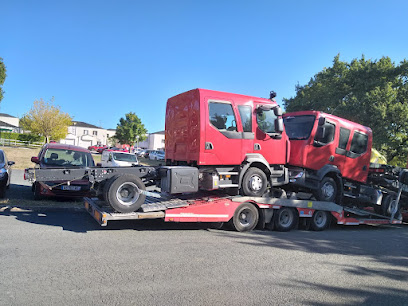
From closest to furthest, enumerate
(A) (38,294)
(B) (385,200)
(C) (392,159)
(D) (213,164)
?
Answer: (A) (38,294) < (D) (213,164) < (B) (385,200) < (C) (392,159)

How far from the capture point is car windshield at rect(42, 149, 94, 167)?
9578mm

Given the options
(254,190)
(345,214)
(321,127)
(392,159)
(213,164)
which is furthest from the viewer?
(392,159)

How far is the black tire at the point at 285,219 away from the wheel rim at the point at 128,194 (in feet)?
11.9

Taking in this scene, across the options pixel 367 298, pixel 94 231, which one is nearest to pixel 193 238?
pixel 94 231

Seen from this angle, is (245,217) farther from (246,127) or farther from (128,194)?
(128,194)

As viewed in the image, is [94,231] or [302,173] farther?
[302,173]

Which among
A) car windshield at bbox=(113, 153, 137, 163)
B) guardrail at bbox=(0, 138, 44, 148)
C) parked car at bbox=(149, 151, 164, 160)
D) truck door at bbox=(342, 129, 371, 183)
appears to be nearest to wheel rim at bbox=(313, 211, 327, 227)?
truck door at bbox=(342, 129, 371, 183)

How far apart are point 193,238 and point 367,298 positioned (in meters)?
3.40

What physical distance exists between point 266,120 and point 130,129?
169 ft

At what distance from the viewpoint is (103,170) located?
6.56 metres

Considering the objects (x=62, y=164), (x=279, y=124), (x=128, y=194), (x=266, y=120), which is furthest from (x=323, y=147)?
(x=62, y=164)

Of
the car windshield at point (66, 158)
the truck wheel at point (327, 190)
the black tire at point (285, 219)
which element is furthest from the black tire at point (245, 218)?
the car windshield at point (66, 158)

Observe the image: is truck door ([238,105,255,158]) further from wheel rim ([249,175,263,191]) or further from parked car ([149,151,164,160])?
parked car ([149,151,164,160])

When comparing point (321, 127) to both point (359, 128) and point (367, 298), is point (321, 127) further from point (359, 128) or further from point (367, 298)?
point (367, 298)
